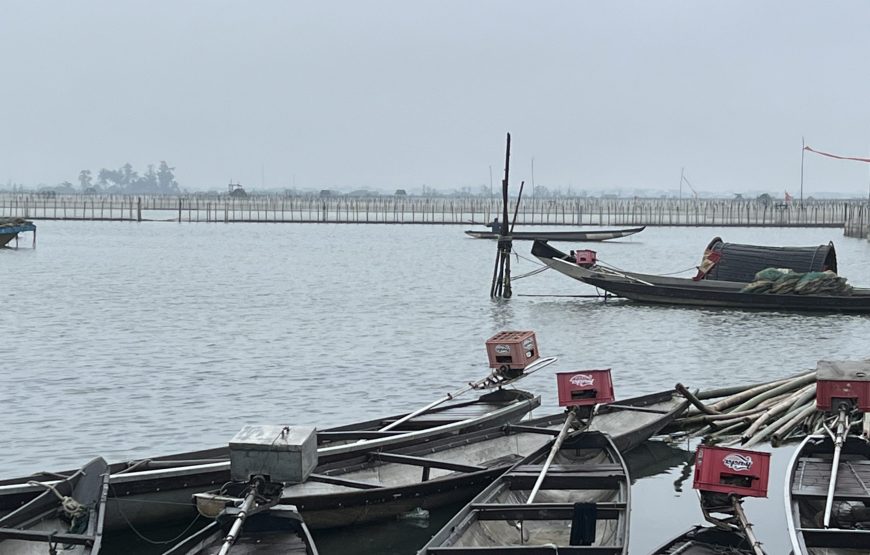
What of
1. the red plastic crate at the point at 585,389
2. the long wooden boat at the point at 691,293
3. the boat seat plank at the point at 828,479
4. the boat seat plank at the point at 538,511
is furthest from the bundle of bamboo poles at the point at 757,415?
the long wooden boat at the point at 691,293

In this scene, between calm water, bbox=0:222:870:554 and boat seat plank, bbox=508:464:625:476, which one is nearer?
boat seat plank, bbox=508:464:625:476

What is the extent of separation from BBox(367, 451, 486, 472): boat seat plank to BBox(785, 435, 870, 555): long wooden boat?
4.07 metres

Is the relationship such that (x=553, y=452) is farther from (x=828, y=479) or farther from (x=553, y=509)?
(x=828, y=479)

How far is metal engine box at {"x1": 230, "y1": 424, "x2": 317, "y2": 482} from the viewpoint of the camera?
1162cm

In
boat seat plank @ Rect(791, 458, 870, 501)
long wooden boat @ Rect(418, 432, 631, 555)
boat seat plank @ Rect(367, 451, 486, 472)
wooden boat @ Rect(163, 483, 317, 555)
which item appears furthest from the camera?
boat seat plank @ Rect(367, 451, 486, 472)

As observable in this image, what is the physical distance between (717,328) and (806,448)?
66.0 ft

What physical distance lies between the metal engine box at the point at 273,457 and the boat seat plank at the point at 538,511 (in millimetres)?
1992

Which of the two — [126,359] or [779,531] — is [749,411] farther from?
[126,359]

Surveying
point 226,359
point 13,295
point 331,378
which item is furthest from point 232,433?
point 13,295

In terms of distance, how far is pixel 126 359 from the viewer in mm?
28625

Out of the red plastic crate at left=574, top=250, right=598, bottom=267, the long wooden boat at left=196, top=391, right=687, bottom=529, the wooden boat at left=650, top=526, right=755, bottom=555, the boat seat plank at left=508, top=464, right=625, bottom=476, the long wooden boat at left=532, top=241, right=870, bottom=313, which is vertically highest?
the red plastic crate at left=574, top=250, right=598, bottom=267

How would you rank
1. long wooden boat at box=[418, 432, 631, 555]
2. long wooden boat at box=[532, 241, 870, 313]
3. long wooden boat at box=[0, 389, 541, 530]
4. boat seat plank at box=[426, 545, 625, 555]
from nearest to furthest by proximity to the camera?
boat seat plank at box=[426, 545, 625, 555]
long wooden boat at box=[418, 432, 631, 555]
long wooden boat at box=[0, 389, 541, 530]
long wooden boat at box=[532, 241, 870, 313]

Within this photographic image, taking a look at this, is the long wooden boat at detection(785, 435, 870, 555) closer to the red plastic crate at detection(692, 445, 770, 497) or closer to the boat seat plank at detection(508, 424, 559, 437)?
the red plastic crate at detection(692, 445, 770, 497)

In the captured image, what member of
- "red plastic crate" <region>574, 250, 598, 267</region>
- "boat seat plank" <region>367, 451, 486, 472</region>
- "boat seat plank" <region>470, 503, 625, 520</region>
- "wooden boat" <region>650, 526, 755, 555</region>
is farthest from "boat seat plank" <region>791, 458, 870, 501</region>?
"red plastic crate" <region>574, 250, 598, 267</region>
